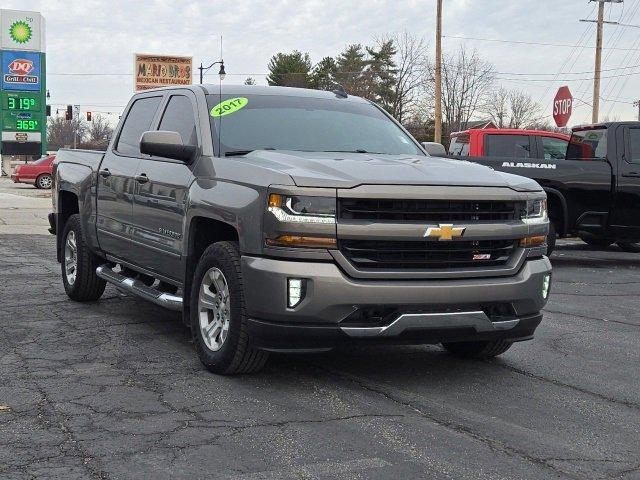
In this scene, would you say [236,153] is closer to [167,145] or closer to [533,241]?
[167,145]

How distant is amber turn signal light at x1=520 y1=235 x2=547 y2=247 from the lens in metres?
5.34

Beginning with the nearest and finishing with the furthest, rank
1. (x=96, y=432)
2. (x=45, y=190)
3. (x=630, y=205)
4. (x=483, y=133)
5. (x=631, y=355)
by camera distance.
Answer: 1. (x=96, y=432)
2. (x=631, y=355)
3. (x=630, y=205)
4. (x=483, y=133)
5. (x=45, y=190)

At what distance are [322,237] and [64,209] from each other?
4753mm

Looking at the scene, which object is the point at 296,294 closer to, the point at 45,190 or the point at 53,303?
the point at 53,303

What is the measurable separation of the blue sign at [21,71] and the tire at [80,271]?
4502 centimetres

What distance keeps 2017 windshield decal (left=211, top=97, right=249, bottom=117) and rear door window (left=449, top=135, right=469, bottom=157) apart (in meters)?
9.93

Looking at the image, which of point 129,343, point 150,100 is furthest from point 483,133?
point 129,343

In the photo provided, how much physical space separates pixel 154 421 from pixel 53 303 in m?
4.03

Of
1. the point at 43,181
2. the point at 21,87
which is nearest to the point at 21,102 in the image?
the point at 21,87

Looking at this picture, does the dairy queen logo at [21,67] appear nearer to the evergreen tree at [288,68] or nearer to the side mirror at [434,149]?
the evergreen tree at [288,68]

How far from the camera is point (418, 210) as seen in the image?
4938mm

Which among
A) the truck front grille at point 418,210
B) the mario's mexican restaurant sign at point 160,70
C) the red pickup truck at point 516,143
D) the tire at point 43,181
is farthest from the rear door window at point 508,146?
the tire at point 43,181

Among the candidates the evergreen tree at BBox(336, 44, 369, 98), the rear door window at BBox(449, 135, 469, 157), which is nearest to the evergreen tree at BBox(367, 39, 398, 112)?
the evergreen tree at BBox(336, 44, 369, 98)

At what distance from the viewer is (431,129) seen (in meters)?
64.2
